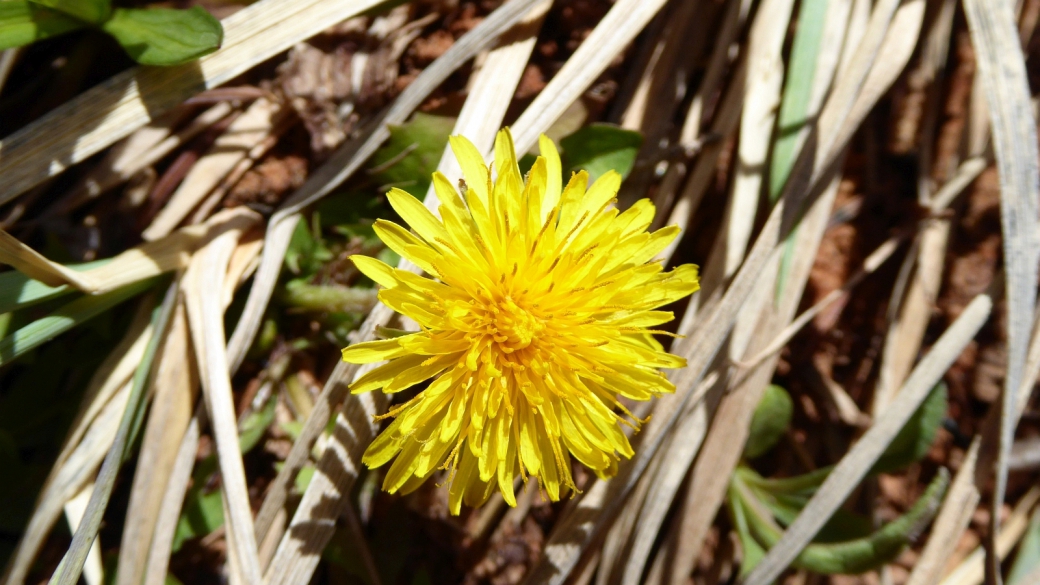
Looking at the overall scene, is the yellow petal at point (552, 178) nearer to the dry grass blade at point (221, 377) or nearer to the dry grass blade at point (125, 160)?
the dry grass blade at point (221, 377)

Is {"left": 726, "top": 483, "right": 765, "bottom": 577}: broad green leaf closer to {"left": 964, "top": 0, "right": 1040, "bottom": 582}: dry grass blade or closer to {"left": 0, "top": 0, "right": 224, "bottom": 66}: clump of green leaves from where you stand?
{"left": 964, "top": 0, "right": 1040, "bottom": 582}: dry grass blade

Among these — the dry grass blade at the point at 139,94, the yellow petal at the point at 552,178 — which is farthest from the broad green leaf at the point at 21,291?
the yellow petal at the point at 552,178

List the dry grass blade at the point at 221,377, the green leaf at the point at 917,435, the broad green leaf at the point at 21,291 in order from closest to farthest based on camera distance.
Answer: the broad green leaf at the point at 21,291 → the dry grass blade at the point at 221,377 → the green leaf at the point at 917,435

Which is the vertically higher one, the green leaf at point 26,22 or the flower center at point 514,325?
the green leaf at point 26,22

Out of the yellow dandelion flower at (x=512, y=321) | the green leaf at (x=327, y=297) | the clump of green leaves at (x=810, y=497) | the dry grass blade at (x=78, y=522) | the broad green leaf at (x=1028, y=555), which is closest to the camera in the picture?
the yellow dandelion flower at (x=512, y=321)

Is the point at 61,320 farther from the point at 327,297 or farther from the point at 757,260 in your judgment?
the point at 757,260

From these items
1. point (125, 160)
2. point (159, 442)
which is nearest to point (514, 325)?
point (159, 442)

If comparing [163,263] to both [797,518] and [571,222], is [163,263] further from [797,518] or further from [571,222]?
[797,518]
